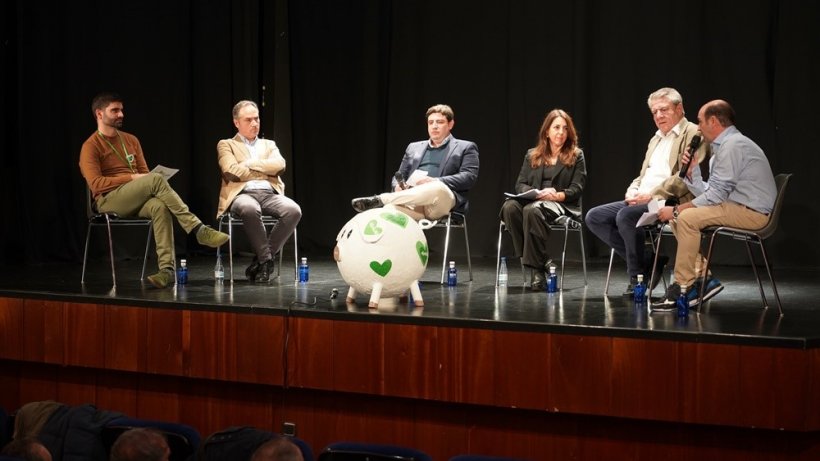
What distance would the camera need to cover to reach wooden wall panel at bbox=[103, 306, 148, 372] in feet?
15.0

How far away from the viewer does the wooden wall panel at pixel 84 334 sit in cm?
465

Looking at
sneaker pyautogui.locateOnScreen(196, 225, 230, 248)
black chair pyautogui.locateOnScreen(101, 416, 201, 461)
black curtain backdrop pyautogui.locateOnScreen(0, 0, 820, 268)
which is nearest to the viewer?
black chair pyautogui.locateOnScreen(101, 416, 201, 461)

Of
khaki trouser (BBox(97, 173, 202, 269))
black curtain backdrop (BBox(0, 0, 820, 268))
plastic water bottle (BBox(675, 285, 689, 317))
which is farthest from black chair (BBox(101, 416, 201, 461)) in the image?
black curtain backdrop (BBox(0, 0, 820, 268))

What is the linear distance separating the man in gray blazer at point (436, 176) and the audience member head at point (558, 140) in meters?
0.41

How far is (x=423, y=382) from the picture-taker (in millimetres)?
4078

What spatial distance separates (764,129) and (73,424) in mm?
5234

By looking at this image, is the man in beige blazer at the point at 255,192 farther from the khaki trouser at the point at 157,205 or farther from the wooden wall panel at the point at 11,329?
the wooden wall panel at the point at 11,329

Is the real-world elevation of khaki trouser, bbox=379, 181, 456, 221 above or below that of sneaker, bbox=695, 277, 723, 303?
above

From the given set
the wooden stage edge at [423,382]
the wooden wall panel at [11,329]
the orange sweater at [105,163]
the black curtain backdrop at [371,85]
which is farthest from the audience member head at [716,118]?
the wooden wall panel at [11,329]

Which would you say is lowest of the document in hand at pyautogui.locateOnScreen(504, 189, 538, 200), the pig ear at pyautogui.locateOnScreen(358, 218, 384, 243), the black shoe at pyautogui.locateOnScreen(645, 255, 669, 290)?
the black shoe at pyautogui.locateOnScreen(645, 255, 669, 290)

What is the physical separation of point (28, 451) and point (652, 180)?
3.73m

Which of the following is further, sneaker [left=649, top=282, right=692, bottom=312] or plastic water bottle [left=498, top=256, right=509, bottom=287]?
plastic water bottle [left=498, top=256, right=509, bottom=287]

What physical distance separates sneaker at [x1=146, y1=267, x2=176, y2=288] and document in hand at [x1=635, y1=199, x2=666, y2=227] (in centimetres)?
257

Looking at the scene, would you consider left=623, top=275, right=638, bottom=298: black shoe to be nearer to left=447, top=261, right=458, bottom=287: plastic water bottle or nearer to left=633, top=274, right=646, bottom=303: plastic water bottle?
left=633, top=274, right=646, bottom=303: plastic water bottle
